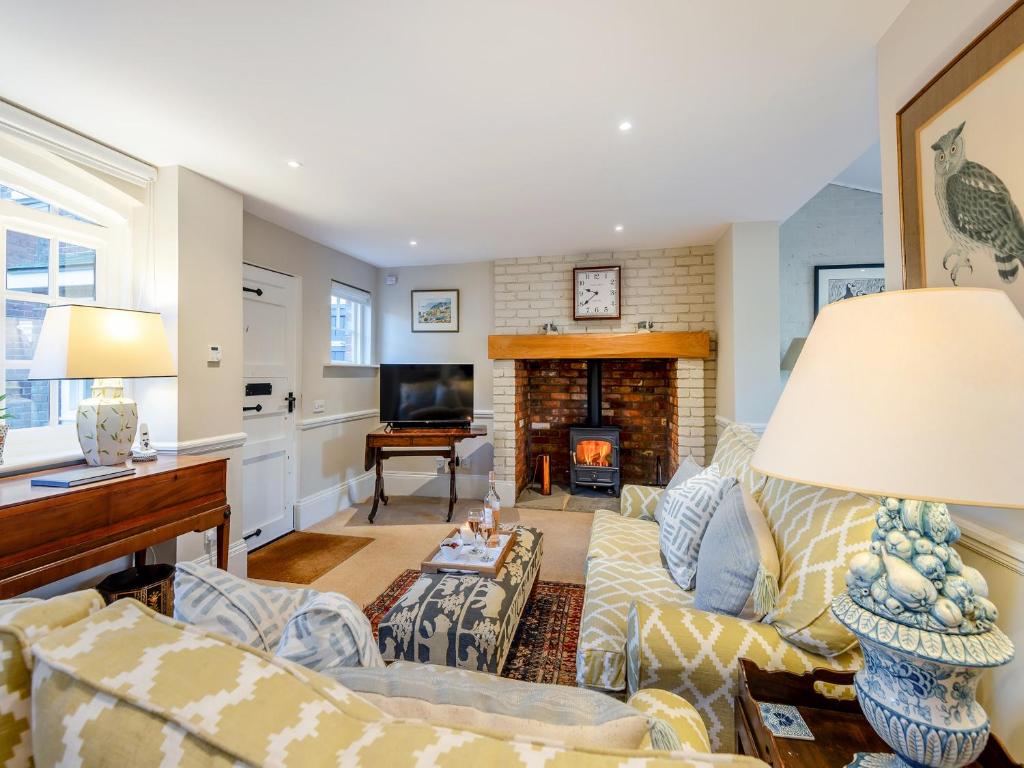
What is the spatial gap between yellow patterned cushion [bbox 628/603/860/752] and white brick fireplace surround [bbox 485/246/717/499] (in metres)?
2.84

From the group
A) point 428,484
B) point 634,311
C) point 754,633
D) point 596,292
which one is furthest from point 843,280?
point 428,484

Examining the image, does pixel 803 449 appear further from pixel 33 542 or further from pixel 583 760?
pixel 33 542

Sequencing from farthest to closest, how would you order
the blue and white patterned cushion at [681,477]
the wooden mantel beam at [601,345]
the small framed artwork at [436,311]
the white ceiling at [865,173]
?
the small framed artwork at [436,311]
the wooden mantel beam at [601,345]
the white ceiling at [865,173]
the blue and white patterned cushion at [681,477]

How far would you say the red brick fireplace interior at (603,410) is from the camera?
4.49 m

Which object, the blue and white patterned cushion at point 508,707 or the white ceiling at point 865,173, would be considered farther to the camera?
the white ceiling at point 865,173

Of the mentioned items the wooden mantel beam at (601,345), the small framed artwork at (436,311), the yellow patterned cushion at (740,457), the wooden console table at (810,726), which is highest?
the small framed artwork at (436,311)

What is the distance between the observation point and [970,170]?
1.08 metres

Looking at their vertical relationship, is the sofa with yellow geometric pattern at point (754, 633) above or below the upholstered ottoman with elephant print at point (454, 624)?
above

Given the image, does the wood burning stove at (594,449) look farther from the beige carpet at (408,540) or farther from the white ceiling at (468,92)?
the white ceiling at (468,92)

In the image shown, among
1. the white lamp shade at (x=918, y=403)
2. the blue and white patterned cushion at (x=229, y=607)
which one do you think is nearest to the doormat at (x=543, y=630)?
the blue and white patterned cushion at (x=229, y=607)

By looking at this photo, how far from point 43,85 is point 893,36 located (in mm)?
3082

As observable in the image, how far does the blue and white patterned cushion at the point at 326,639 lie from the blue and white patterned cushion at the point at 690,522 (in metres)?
1.29

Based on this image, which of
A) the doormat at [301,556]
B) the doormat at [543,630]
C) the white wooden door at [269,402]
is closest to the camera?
the doormat at [543,630]

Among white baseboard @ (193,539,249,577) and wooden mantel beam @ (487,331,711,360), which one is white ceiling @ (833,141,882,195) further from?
white baseboard @ (193,539,249,577)
